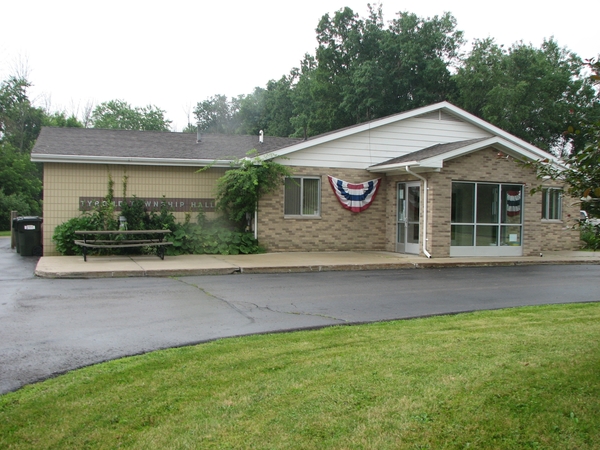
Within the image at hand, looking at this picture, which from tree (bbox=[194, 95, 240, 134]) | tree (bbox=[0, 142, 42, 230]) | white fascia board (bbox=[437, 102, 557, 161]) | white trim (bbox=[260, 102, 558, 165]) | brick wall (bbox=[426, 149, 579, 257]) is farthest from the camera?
tree (bbox=[194, 95, 240, 134])

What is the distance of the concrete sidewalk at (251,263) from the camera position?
12836 millimetres

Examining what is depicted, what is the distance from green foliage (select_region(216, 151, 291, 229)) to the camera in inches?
656

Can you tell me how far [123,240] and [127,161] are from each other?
2.49 m

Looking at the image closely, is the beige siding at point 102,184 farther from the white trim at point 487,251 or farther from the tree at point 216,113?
the tree at point 216,113

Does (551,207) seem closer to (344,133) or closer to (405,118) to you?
(405,118)

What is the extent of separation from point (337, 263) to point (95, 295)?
21.7ft

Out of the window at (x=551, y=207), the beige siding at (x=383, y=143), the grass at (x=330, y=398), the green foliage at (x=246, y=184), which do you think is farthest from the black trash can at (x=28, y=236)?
the window at (x=551, y=207)

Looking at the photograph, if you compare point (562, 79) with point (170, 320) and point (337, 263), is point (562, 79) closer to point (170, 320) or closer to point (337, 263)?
point (337, 263)

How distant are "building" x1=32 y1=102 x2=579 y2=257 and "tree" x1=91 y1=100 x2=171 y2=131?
130ft

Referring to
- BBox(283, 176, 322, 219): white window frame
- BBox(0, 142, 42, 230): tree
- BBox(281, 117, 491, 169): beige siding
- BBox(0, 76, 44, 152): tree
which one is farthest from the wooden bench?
BBox(0, 76, 44, 152): tree

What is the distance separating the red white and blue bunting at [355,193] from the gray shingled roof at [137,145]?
2327mm

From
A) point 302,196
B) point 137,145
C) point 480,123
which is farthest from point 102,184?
point 480,123

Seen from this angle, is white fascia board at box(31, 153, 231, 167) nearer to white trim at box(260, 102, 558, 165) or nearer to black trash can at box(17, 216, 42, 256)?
white trim at box(260, 102, 558, 165)

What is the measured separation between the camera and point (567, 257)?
58.9ft
